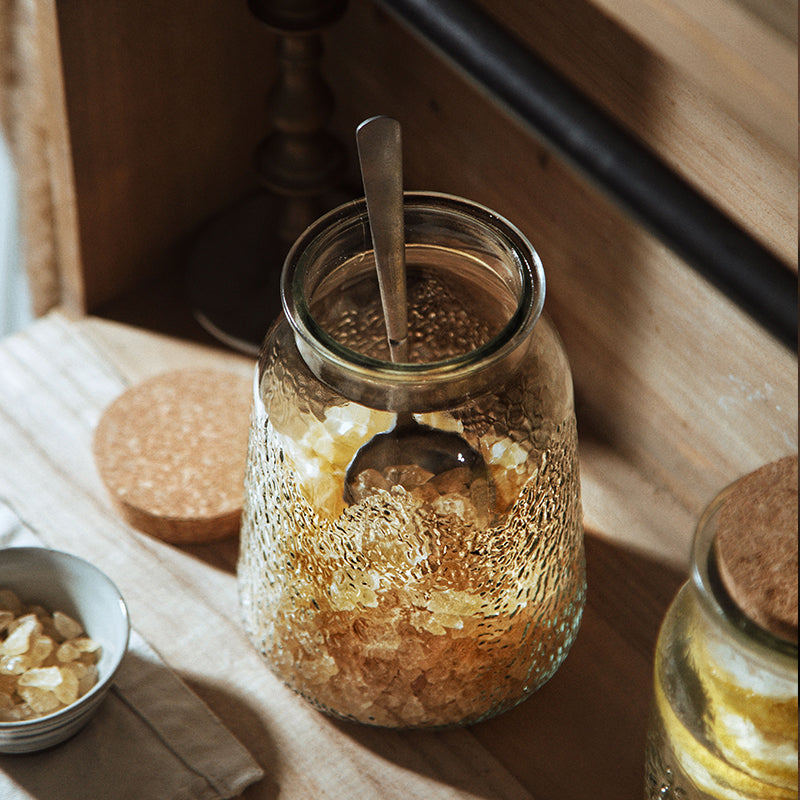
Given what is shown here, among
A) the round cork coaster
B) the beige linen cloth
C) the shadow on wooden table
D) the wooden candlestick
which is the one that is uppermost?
the wooden candlestick

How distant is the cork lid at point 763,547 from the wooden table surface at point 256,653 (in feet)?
0.63

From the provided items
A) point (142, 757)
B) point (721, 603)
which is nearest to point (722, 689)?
point (721, 603)

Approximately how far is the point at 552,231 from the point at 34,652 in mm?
349

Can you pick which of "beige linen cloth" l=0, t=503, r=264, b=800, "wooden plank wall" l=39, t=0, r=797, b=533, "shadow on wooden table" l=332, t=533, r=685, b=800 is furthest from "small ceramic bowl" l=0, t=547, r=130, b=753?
"wooden plank wall" l=39, t=0, r=797, b=533

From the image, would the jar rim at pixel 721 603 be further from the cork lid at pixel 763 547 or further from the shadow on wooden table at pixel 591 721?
the shadow on wooden table at pixel 591 721

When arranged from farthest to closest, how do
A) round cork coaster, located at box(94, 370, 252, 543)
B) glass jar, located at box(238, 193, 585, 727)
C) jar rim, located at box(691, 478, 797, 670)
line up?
1. round cork coaster, located at box(94, 370, 252, 543)
2. glass jar, located at box(238, 193, 585, 727)
3. jar rim, located at box(691, 478, 797, 670)

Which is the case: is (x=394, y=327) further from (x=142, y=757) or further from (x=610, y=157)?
(x=142, y=757)

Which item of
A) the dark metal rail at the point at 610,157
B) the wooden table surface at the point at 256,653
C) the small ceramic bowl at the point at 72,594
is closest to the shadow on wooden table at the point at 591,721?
the wooden table surface at the point at 256,653

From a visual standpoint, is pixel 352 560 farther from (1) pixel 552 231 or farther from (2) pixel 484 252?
(1) pixel 552 231

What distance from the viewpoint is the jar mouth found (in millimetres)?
418

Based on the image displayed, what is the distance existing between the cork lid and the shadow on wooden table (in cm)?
19

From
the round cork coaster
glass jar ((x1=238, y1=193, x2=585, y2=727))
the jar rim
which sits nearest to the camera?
the jar rim

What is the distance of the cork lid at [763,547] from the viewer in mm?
368

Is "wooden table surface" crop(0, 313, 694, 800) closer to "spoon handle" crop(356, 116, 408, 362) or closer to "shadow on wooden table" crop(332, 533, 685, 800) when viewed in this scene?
"shadow on wooden table" crop(332, 533, 685, 800)
